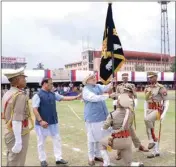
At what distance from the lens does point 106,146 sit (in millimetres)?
5828

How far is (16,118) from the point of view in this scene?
15.8ft

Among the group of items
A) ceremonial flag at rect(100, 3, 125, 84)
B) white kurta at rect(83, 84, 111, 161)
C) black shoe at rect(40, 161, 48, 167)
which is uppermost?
ceremonial flag at rect(100, 3, 125, 84)

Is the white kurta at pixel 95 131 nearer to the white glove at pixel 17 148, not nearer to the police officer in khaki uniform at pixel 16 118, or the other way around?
the police officer in khaki uniform at pixel 16 118

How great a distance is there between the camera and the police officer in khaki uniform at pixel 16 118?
15.8 ft

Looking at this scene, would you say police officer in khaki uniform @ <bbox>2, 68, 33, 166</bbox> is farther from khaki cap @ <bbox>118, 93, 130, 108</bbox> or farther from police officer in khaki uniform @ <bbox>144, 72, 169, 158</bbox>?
police officer in khaki uniform @ <bbox>144, 72, 169, 158</bbox>

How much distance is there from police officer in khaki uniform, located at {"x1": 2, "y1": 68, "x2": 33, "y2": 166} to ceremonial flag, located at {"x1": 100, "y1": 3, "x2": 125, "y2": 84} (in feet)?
8.95

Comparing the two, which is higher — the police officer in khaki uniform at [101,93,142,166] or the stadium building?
the stadium building

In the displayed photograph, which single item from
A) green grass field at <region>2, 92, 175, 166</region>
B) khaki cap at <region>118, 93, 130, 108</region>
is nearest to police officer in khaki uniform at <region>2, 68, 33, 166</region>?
khaki cap at <region>118, 93, 130, 108</region>

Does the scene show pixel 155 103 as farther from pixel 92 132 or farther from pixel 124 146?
pixel 124 146

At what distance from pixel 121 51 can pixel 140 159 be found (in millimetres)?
2276

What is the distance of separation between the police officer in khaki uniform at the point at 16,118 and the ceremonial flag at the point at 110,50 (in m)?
2.73

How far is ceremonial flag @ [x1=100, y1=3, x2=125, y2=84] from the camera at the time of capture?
7.44m

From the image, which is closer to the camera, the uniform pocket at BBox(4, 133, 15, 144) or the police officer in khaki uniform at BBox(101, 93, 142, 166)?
the uniform pocket at BBox(4, 133, 15, 144)

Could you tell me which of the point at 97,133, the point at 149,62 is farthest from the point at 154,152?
the point at 149,62
